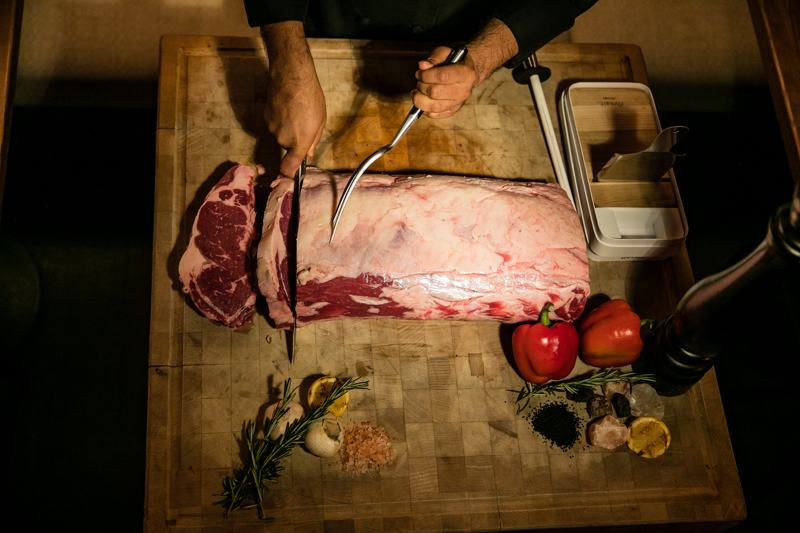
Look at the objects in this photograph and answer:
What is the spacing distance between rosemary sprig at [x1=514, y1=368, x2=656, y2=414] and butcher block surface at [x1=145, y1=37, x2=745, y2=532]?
0.17 ft

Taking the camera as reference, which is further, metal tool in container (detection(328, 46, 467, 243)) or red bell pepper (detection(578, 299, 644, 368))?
red bell pepper (detection(578, 299, 644, 368))

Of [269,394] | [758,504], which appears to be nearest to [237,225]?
[269,394]

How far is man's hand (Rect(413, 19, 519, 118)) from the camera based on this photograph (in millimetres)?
1989

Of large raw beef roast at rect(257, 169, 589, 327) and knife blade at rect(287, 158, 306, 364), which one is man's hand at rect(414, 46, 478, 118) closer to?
large raw beef roast at rect(257, 169, 589, 327)

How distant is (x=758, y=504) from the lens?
292cm

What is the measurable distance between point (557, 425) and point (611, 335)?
39 cm

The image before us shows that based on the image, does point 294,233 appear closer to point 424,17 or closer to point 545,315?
point 545,315

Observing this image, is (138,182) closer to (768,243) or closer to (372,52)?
(372,52)

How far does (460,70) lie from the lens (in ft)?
6.63

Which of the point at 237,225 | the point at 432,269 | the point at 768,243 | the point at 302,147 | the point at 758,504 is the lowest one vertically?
the point at 758,504

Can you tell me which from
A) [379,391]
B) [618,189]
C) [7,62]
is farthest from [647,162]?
[7,62]

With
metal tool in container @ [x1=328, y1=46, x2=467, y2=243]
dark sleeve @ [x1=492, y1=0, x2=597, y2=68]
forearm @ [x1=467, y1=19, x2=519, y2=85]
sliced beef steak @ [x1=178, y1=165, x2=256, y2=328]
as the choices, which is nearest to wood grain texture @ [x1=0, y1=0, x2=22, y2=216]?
sliced beef steak @ [x1=178, y1=165, x2=256, y2=328]

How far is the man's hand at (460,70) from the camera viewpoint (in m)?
1.99

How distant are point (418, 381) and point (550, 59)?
1574 mm
